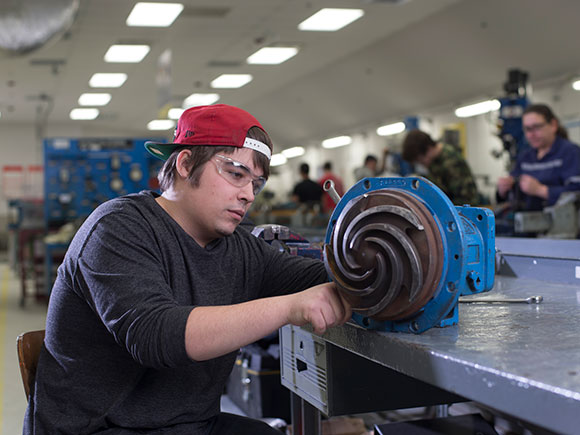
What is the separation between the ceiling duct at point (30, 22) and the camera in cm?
419

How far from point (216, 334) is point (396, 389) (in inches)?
22.8

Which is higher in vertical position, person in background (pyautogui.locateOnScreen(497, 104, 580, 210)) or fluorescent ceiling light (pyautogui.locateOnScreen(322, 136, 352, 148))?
fluorescent ceiling light (pyautogui.locateOnScreen(322, 136, 352, 148))

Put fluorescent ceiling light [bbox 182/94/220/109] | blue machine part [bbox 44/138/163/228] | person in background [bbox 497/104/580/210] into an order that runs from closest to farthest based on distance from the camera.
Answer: person in background [bbox 497/104/580/210]
blue machine part [bbox 44/138/163/228]
fluorescent ceiling light [bbox 182/94/220/109]

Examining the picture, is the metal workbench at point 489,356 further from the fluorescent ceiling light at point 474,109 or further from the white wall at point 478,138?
the fluorescent ceiling light at point 474,109

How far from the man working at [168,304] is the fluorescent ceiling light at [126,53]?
986 centimetres

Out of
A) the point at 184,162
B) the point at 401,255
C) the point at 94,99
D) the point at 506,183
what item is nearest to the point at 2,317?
the point at 506,183

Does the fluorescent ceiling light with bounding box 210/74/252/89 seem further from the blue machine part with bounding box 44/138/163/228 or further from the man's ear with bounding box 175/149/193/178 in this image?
the man's ear with bounding box 175/149/193/178

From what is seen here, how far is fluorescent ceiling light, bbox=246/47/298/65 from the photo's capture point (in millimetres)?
11477

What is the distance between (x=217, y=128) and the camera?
1.37 m

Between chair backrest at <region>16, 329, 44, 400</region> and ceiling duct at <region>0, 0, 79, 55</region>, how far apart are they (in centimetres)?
329

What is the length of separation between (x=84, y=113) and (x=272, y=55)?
759cm

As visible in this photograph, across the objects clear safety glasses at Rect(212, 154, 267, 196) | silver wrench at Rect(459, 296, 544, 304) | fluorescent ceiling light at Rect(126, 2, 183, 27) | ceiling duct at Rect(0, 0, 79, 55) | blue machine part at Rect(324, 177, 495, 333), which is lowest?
silver wrench at Rect(459, 296, 544, 304)

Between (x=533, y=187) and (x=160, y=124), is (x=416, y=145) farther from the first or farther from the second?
(x=160, y=124)

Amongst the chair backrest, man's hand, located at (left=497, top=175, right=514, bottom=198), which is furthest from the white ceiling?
the chair backrest
